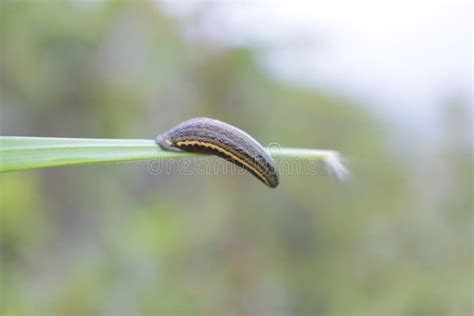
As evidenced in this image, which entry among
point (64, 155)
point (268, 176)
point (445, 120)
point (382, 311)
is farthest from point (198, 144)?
point (445, 120)

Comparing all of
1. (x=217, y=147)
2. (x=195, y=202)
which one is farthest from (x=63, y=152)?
(x=195, y=202)

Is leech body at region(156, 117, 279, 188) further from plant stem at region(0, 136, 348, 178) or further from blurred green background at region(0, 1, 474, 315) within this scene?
blurred green background at region(0, 1, 474, 315)

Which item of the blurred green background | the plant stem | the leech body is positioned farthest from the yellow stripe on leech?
the blurred green background

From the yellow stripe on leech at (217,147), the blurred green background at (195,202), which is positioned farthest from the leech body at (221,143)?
the blurred green background at (195,202)

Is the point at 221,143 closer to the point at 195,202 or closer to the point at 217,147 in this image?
the point at 217,147

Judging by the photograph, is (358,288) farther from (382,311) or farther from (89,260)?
(89,260)

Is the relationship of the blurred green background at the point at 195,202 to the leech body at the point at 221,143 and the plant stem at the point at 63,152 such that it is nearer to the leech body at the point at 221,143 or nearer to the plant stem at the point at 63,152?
the leech body at the point at 221,143
